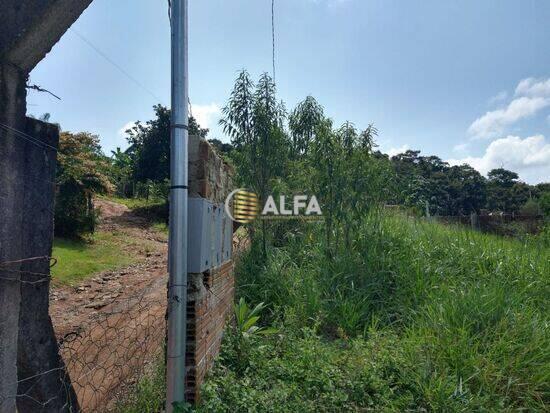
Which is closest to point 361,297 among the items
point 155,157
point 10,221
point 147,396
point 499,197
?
point 147,396

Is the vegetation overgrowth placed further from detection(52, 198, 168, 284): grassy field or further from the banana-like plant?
detection(52, 198, 168, 284): grassy field

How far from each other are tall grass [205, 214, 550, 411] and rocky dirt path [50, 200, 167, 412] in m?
0.89

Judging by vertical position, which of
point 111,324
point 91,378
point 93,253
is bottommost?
point 111,324

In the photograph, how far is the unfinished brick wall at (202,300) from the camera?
7.70 feet

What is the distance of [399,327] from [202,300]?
2490mm

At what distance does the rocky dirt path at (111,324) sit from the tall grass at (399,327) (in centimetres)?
89

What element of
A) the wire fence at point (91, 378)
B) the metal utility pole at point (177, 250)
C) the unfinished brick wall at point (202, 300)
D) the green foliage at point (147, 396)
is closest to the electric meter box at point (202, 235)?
the unfinished brick wall at point (202, 300)

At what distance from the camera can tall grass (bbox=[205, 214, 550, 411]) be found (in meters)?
2.85

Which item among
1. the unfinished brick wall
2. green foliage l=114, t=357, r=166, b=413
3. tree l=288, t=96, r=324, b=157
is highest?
tree l=288, t=96, r=324, b=157

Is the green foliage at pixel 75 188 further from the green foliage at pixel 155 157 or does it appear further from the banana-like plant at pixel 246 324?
the banana-like plant at pixel 246 324

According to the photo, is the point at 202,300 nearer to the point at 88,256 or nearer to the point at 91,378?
the point at 91,378

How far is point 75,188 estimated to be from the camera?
11602 mm

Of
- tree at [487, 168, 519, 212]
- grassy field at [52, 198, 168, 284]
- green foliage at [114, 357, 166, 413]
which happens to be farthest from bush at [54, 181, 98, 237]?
tree at [487, 168, 519, 212]

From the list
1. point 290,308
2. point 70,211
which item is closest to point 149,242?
point 70,211
